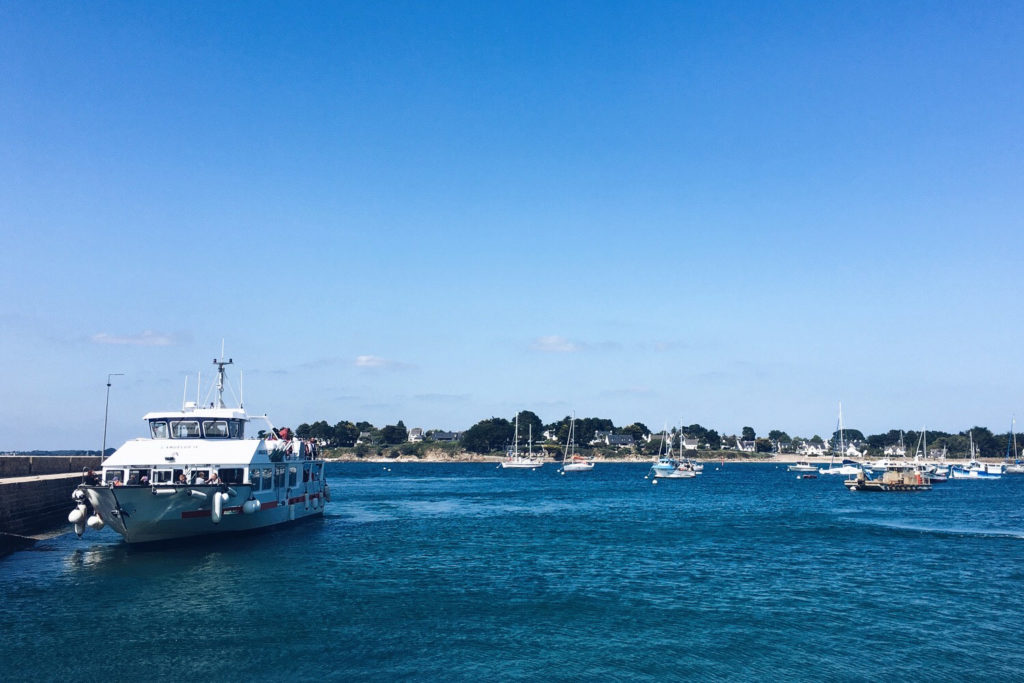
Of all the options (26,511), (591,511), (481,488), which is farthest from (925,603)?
(481,488)

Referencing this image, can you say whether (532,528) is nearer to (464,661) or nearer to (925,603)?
(925,603)

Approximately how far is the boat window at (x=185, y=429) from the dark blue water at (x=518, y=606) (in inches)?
331

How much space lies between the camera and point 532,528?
65.6 metres

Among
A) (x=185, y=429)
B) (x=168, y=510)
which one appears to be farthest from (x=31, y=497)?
(x=168, y=510)

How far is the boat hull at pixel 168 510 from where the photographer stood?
4362cm

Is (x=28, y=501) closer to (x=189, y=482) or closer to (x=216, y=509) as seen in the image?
(x=189, y=482)

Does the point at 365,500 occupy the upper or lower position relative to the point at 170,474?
lower

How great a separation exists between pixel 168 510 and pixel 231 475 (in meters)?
5.49

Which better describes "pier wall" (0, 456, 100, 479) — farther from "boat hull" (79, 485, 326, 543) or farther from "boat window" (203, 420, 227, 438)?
"boat hull" (79, 485, 326, 543)

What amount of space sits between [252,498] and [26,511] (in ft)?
58.4

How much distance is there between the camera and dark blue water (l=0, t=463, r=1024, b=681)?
81.5 ft

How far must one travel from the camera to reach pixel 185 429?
5319cm

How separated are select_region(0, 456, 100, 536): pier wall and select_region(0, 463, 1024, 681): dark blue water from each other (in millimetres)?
3730

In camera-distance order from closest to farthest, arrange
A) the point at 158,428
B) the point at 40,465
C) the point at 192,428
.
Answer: the point at 158,428 → the point at 192,428 → the point at 40,465
